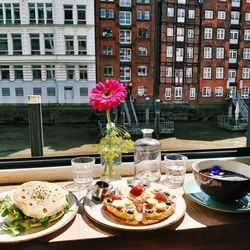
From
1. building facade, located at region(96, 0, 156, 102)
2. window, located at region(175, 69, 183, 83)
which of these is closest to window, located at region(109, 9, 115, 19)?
building facade, located at region(96, 0, 156, 102)

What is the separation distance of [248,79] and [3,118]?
1191 centimetres

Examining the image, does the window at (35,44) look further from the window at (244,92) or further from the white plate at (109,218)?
the white plate at (109,218)

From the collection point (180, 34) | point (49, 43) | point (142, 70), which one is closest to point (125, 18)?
point (142, 70)

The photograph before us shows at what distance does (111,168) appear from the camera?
0.68 meters

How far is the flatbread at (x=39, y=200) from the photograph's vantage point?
48cm

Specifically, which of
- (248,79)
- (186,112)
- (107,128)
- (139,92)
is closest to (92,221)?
(107,128)

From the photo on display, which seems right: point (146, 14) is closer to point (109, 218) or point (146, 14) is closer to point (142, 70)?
point (142, 70)

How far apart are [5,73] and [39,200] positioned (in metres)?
12.0

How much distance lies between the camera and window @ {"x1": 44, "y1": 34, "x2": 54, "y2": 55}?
1138cm

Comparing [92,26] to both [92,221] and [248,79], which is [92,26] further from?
[92,221]

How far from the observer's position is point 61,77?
11.4 metres

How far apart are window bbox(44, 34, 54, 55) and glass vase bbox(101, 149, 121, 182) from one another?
38.3 ft

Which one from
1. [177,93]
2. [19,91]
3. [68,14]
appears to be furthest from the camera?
[177,93]

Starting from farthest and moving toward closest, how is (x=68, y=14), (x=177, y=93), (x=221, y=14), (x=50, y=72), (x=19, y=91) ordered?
(x=221, y=14) < (x=177, y=93) < (x=50, y=72) < (x=68, y=14) < (x=19, y=91)
